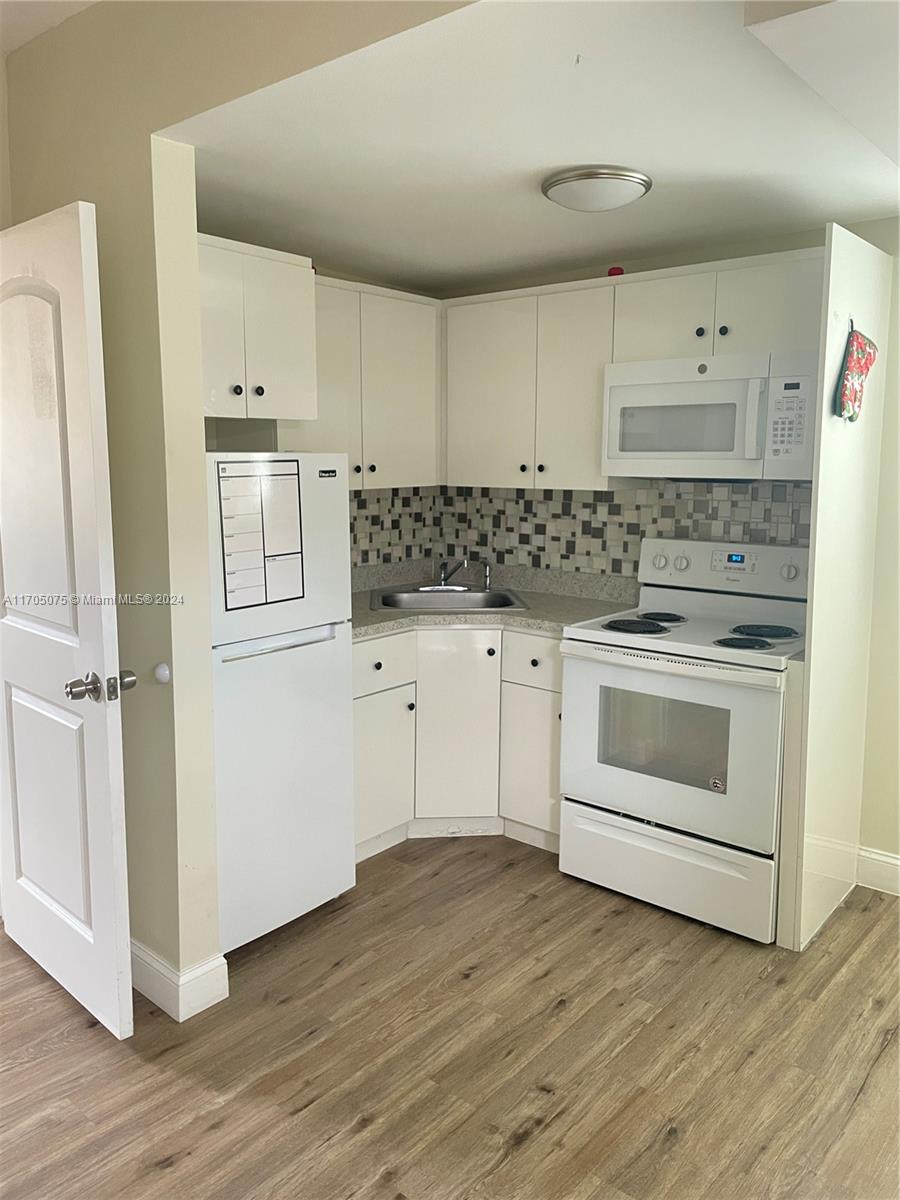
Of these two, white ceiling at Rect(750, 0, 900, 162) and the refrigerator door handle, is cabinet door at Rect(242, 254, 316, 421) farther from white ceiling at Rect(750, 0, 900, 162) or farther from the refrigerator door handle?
white ceiling at Rect(750, 0, 900, 162)

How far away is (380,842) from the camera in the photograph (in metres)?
3.50

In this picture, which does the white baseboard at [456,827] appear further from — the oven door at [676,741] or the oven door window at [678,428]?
the oven door window at [678,428]

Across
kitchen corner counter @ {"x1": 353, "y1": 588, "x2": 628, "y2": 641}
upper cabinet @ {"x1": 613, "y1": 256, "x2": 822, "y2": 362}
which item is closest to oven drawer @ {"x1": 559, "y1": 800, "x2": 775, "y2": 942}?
kitchen corner counter @ {"x1": 353, "y1": 588, "x2": 628, "y2": 641}

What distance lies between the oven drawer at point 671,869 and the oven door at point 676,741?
0.16 ft

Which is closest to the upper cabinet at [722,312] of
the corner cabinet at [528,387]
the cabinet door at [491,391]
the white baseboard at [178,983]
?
the corner cabinet at [528,387]

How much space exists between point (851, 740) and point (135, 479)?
238 centimetres

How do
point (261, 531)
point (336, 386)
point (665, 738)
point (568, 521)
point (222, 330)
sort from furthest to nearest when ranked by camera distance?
point (568, 521)
point (336, 386)
point (665, 738)
point (222, 330)
point (261, 531)

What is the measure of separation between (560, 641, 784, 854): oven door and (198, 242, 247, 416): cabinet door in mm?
1377

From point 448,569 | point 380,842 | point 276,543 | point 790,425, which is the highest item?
point 790,425

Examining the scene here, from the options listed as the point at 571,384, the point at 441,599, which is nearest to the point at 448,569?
the point at 441,599

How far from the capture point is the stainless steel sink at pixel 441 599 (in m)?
3.88

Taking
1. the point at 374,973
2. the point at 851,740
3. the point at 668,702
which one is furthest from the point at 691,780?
the point at 374,973

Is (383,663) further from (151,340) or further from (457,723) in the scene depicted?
(151,340)

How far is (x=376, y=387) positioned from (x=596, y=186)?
1.31 metres
